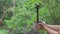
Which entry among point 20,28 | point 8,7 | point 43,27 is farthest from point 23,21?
point 43,27

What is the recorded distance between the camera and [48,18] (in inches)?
88.6

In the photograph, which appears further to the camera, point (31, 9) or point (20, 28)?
point (20, 28)

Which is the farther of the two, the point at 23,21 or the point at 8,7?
the point at 8,7

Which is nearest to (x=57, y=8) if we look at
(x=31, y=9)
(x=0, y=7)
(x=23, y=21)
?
(x=31, y=9)

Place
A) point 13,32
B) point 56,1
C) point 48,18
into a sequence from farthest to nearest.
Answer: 1. point 13,32
2. point 48,18
3. point 56,1

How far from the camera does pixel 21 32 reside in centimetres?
260

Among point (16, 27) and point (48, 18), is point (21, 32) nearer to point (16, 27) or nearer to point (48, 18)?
point (16, 27)

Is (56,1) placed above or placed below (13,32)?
above

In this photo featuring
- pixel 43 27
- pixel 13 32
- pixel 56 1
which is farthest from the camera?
pixel 13 32

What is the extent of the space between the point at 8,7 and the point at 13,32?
68cm

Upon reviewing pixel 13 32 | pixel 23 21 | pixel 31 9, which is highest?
pixel 31 9

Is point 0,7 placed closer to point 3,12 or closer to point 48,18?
point 3,12

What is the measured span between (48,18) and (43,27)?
1237mm

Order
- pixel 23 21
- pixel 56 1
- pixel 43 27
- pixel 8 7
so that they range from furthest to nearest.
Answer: pixel 8 7, pixel 23 21, pixel 56 1, pixel 43 27
